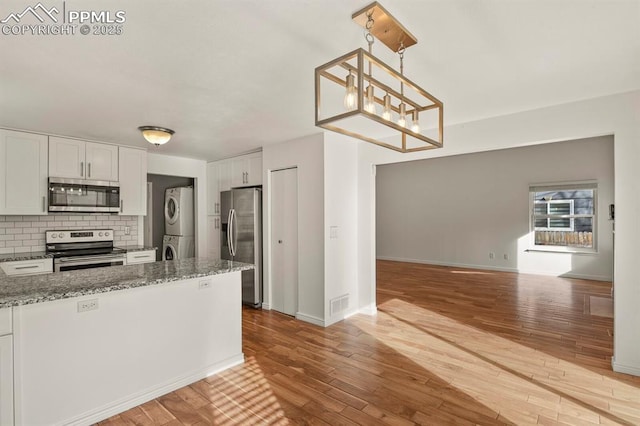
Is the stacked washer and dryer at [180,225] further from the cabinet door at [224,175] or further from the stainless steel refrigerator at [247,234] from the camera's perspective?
the stainless steel refrigerator at [247,234]

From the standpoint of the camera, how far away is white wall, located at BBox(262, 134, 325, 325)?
3.98 meters

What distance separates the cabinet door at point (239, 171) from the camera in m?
5.12

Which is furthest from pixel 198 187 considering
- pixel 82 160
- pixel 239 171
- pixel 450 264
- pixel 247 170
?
pixel 450 264

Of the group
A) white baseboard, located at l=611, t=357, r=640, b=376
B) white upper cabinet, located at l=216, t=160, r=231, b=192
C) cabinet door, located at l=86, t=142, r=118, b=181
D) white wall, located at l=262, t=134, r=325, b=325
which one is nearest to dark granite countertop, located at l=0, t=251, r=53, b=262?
cabinet door, located at l=86, t=142, r=118, b=181

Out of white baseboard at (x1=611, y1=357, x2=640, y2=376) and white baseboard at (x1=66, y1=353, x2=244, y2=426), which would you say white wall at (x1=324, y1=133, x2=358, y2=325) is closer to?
white baseboard at (x1=66, y1=353, x2=244, y2=426)

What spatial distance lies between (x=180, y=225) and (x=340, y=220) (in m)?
3.18

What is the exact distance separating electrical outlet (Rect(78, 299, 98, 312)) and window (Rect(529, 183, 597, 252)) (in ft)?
25.6

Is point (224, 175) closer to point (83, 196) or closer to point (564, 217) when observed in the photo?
point (83, 196)

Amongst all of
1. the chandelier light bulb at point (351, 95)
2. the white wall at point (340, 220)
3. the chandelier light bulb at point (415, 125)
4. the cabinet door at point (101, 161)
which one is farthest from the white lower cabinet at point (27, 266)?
the chandelier light bulb at point (415, 125)

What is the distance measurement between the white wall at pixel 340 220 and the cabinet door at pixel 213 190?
8.16 feet

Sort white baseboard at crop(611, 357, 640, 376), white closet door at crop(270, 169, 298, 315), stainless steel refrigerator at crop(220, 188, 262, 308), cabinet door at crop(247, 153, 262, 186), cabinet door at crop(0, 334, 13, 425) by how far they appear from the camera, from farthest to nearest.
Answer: cabinet door at crop(247, 153, 262, 186)
stainless steel refrigerator at crop(220, 188, 262, 308)
white closet door at crop(270, 169, 298, 315)
white baseboard at crop(611, 357, 640, 376)
cabinet door at crop(0, 334, 13, 425)

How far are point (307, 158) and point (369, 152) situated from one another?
0.88m

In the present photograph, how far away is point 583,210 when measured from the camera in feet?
21.4

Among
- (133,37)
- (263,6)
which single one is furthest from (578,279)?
(133,37)
